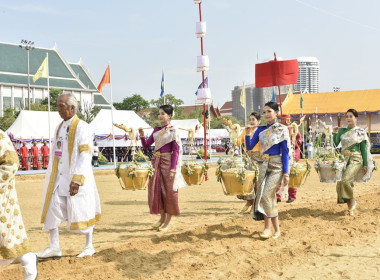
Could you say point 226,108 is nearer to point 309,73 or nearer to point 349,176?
point 309,73

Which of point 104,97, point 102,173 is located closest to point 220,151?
point 102,173

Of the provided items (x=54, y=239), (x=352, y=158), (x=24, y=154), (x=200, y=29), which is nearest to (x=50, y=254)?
(x=54, y=239)

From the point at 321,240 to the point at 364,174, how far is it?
→ 243cm

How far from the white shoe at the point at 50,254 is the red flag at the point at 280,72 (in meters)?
4.37

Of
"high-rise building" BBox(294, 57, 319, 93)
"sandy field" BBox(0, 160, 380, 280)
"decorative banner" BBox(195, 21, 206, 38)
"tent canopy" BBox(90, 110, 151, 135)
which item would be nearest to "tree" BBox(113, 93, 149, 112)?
"tent canopy" BBox(90, 110, 151, 135)

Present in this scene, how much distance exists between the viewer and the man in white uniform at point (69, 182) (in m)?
4.85

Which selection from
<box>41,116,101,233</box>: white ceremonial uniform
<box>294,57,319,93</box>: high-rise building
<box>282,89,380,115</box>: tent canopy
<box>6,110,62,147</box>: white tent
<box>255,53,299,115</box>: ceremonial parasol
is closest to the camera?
<box>41,116,101,233</box>: white ceremonial uniform

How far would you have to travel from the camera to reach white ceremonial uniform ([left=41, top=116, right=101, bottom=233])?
4848 mm

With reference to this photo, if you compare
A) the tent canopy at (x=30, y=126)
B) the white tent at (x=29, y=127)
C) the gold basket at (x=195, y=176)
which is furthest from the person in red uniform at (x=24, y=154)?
the gold basket at (x=195, y=176)

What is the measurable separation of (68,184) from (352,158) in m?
4.93

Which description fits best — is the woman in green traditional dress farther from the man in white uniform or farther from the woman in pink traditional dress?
Answer: the man in white uniform

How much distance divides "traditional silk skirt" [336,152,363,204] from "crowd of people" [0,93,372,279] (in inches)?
63.9

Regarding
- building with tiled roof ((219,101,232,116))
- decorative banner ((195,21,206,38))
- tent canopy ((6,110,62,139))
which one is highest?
building with tiled roof ((219,101,232,116))

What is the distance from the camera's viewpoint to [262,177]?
5895mm
